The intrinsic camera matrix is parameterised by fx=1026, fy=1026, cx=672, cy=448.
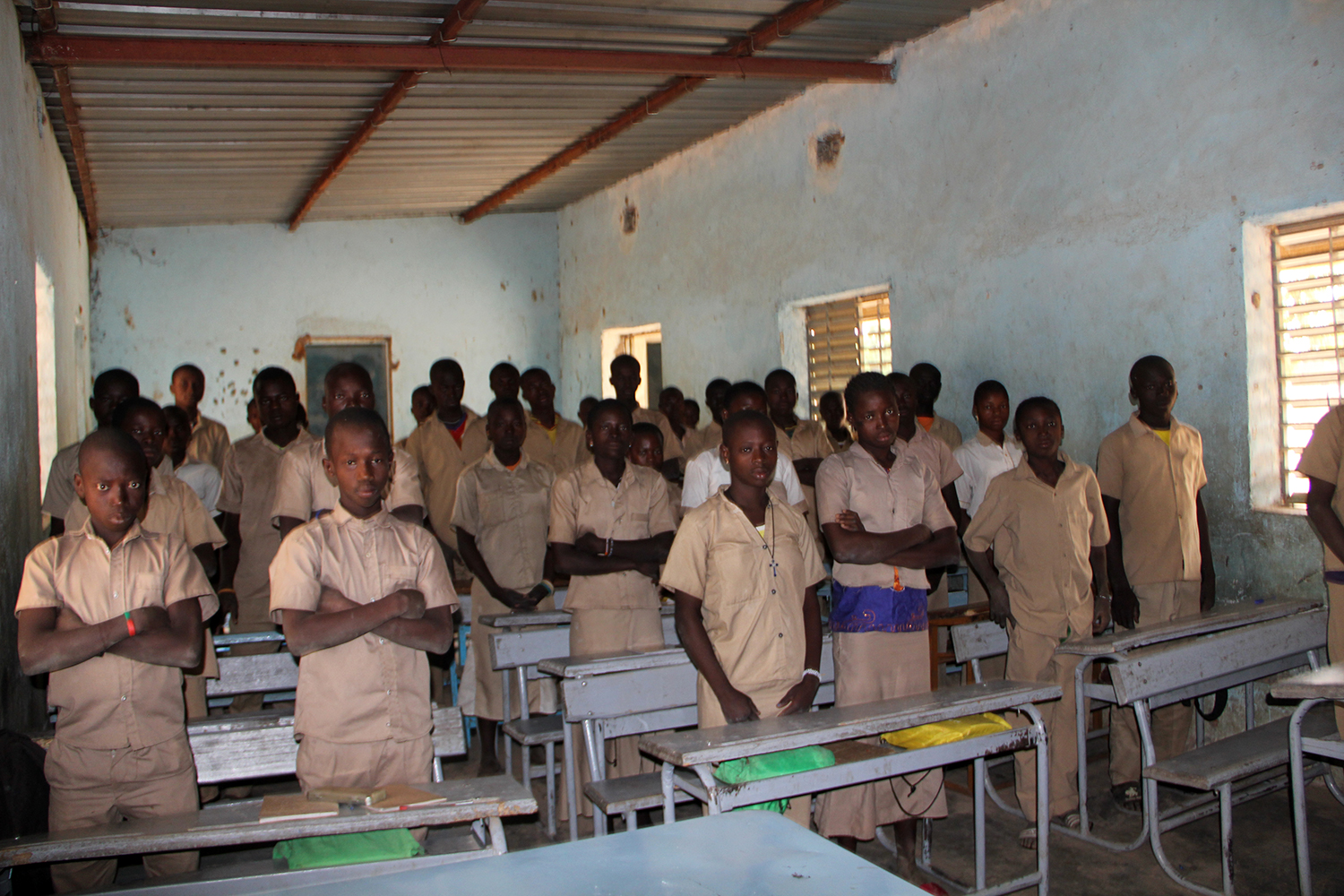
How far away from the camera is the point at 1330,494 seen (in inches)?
155

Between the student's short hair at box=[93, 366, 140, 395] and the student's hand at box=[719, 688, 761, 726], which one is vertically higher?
the student's short hair at box=[93, 366, 140, 395]

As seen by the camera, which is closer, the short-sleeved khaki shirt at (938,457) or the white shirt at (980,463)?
the short-sleeved khaki shirt at (938,457)

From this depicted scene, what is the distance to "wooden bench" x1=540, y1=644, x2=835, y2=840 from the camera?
11.2 ft

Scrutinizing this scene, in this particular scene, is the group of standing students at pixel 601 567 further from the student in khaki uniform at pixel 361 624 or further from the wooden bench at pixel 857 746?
the wooden bench at pixel 857 746

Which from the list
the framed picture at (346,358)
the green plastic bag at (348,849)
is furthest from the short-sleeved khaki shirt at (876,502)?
the framed picture at (346,358)

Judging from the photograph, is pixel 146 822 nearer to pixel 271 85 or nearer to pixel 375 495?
pixel 375 495

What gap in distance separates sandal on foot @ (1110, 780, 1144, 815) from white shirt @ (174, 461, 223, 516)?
13.9 ft

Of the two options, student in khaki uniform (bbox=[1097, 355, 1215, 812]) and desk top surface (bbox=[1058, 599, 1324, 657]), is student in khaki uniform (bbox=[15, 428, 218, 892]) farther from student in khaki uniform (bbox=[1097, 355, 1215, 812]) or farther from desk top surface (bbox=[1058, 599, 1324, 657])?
student in khaki uniform (bbox=[1097, 355, 1215, 812])

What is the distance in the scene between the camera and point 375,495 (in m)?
2.83

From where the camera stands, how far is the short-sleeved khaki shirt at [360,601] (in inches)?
107

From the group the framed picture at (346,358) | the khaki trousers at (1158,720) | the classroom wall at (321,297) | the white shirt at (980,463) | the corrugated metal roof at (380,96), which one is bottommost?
the khaki trousers at (1158,720)

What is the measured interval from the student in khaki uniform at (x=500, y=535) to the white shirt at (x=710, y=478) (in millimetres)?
827

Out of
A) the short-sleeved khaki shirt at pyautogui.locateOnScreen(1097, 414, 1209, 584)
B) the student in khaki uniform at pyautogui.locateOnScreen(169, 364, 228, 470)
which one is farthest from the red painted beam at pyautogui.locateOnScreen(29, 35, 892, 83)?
the short-sleeved khaki shirt at pyautogui.locateOnScreen(1097, 414, 1209, 584)

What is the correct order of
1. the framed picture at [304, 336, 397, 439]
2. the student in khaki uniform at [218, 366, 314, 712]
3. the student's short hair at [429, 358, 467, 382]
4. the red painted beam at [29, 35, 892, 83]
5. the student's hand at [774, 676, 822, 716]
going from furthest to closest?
the framed picture at [304, 336, 397, 439], the student's short hair at [429, 358, 467, 382], the red painted beam at [29, 35, 892, 83], the student in khaki uniform at [218, 366, 314, 712], the student's hand at [774, 676, 822, 716]
